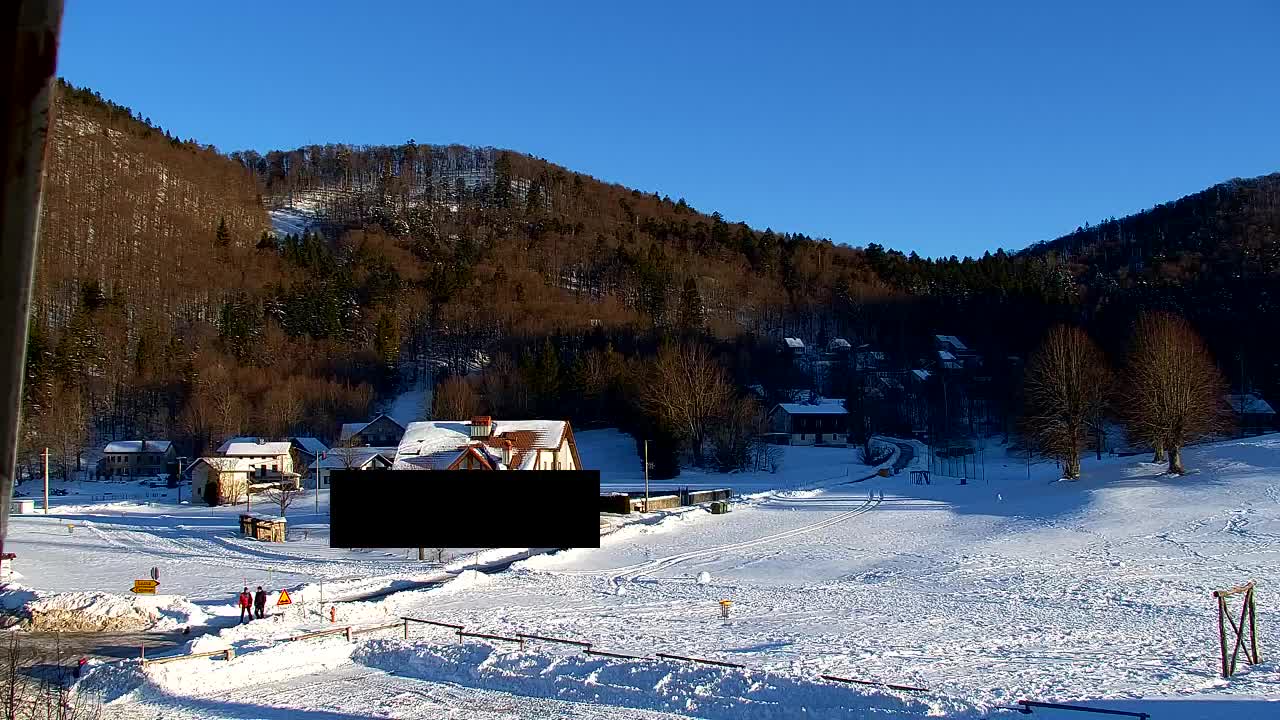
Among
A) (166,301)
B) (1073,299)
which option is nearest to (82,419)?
(166,301)

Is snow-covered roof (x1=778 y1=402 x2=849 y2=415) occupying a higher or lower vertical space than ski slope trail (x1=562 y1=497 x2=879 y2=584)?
higher

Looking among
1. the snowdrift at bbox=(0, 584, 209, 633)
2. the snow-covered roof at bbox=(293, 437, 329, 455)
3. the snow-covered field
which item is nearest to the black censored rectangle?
the snow-covered field

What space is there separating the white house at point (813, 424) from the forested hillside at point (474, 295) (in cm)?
1227

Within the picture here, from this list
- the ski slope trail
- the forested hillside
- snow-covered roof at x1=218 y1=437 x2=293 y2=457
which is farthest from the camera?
the forested hillside

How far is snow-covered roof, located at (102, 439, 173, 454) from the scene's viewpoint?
253 ft

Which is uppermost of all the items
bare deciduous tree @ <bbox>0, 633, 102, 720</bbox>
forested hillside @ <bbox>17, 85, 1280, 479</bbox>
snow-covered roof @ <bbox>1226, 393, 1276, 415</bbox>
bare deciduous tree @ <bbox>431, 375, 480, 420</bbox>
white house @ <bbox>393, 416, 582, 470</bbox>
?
forested hillside @ <bbox>17, 85, 1280, 479</bbox>

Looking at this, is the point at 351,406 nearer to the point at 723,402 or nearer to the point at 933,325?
the point at 723,402

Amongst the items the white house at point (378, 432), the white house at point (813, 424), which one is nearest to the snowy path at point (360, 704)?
the white house at point (378, 432)

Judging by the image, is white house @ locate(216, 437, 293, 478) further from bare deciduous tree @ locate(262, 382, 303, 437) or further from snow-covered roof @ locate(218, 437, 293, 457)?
bare deciduous tree @ locate(262, 382, 303, 437)

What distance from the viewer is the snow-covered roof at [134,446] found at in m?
77.1

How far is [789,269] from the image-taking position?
14912 cm

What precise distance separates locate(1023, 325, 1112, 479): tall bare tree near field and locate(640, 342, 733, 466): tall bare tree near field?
23.1 metres

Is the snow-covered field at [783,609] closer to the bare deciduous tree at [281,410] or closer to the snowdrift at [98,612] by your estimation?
the snowdrift at [98,612]

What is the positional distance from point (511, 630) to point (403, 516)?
13.5 m
